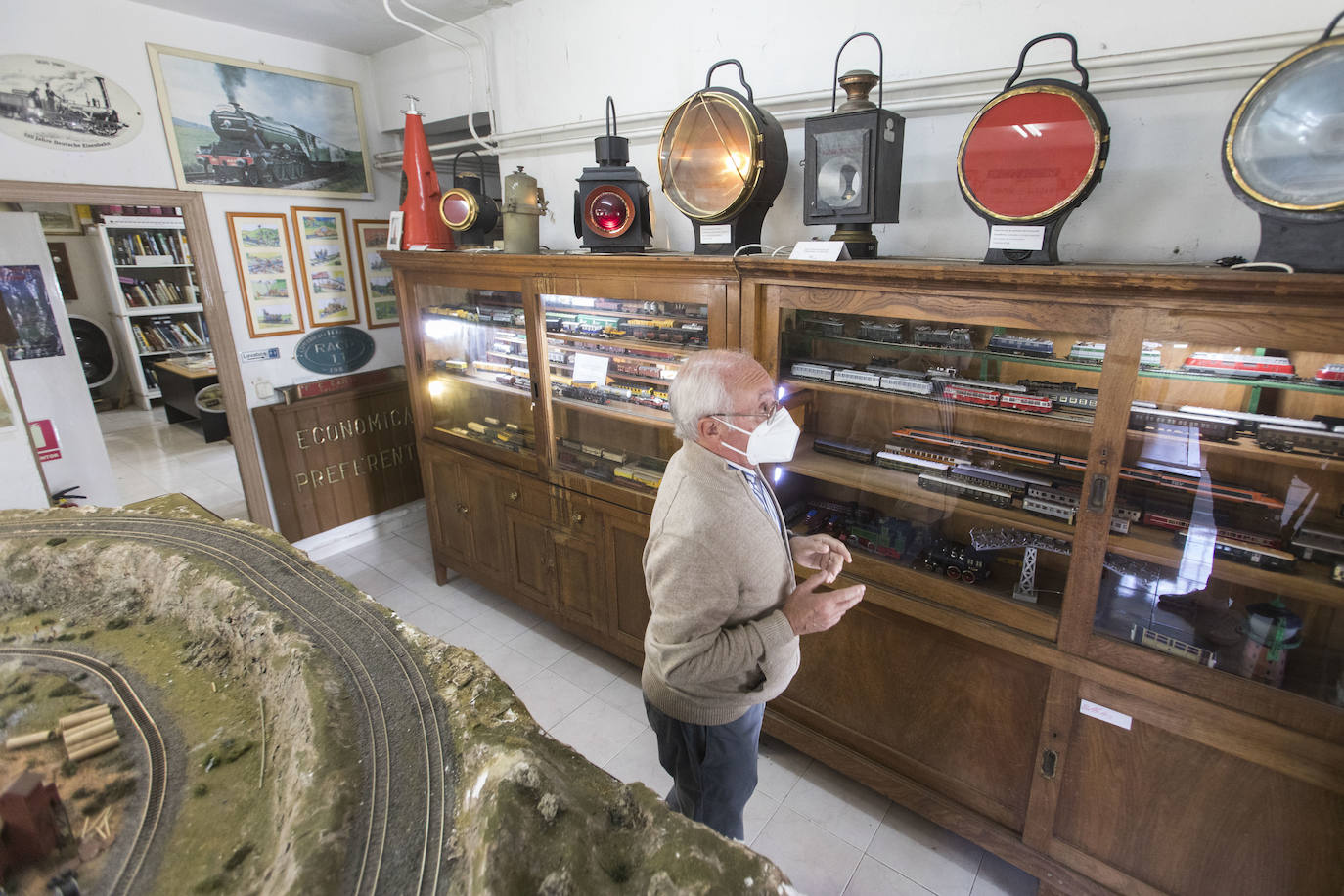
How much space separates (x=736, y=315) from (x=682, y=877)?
1562 millimetres

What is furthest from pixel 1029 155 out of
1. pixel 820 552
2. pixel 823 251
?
pixel 820 552

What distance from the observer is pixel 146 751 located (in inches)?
43.7

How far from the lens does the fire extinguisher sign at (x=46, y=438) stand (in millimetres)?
3553

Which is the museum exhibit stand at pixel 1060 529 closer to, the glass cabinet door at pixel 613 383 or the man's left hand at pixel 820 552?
the glass cabinet door at pixel 613 383

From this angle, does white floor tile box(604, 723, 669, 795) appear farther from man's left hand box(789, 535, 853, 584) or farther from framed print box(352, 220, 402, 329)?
framed print box(352, 220, 402, 329)

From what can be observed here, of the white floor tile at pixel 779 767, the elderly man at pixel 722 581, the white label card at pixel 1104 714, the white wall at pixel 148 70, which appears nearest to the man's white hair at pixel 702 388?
the elderly man at pixel 722 581

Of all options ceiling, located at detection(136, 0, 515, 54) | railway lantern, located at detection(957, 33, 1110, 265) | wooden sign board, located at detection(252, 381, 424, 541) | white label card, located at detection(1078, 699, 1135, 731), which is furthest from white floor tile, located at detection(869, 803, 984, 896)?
ceiling, located at detection(136, 0, 515, 54)

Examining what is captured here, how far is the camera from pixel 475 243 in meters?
3.04

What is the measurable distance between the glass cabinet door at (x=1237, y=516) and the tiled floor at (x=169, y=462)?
16.1ft

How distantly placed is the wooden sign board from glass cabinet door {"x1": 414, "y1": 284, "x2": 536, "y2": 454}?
0.70 metres

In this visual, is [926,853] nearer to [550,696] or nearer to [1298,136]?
[550,696]

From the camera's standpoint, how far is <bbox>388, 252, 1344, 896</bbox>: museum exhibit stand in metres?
1.39

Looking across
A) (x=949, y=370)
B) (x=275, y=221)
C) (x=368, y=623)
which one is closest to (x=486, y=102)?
(x=275, y=221)

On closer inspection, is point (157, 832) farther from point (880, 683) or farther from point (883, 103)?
point (883, 103)
